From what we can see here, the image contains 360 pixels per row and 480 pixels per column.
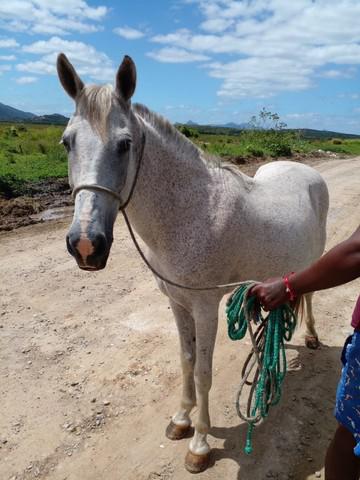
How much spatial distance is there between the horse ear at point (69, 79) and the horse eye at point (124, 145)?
0.40 meters

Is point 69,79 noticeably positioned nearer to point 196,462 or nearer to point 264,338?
point 264,338

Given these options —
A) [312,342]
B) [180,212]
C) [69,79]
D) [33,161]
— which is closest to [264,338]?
[180,212]

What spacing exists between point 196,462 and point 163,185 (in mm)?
1854

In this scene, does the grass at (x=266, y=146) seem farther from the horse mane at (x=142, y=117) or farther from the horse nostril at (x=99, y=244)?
the horse nostril at (x=99, y=244)

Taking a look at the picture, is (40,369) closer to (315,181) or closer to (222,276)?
(222,276)

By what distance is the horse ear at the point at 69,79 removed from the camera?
6.87 ft

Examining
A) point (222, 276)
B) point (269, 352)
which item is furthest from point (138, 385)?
point (269, 352)

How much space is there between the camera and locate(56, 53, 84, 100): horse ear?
2.09 metres

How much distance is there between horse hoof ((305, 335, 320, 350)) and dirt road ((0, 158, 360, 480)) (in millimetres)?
74

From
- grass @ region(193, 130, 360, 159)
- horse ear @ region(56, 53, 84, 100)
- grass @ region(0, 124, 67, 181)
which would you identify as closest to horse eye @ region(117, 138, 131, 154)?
horse ear @ region(56, 53, 84, 100)

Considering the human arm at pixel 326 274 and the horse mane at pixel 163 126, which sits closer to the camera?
the human arm at pixel 326 274

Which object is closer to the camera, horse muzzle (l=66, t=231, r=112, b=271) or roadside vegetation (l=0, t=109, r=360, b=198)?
horse muzzle (l=66, t=231, r=112, b=271)

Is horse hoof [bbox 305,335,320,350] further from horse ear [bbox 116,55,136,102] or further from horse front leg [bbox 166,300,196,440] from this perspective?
horse ear [bbox 116,55,136,102]

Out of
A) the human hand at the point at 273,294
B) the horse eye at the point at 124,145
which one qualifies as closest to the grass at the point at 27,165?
the horse eye at the point at 124,145
